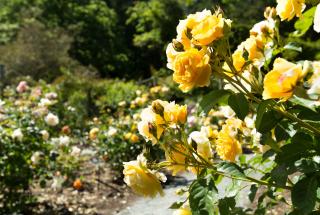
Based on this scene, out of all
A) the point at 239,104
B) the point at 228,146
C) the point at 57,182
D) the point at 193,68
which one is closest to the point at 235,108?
the point at 239,104

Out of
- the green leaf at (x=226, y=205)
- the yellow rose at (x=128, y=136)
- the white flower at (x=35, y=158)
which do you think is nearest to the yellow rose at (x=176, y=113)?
the green leaf at (x=226, y=205)

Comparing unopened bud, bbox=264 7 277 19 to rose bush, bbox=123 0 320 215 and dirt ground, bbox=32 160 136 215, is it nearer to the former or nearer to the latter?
rose bush, bbox=123 0 320 215

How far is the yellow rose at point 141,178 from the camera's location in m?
1.09

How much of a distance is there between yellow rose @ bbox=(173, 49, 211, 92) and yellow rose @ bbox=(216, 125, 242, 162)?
1.33ft

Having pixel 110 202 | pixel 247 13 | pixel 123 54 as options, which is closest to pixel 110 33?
pixel 123 54

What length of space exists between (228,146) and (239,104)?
36cm

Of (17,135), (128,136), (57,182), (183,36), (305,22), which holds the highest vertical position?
(128,136)

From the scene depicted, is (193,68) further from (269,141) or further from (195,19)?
(269,141)

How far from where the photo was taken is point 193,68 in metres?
0.94

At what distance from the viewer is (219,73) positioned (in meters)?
1.00

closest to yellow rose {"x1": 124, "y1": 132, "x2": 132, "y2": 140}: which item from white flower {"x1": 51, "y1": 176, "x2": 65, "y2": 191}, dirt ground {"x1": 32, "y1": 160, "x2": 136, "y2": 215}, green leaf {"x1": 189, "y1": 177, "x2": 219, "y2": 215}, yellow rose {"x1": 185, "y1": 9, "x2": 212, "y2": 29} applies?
dirt ground {"x1": 32, "y1": 160, "x2": 136, "y2": 215}

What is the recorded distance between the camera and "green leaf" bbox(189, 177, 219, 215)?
1.04 meters

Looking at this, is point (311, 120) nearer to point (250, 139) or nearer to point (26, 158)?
point (250, 139)

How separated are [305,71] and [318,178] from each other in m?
0.32
